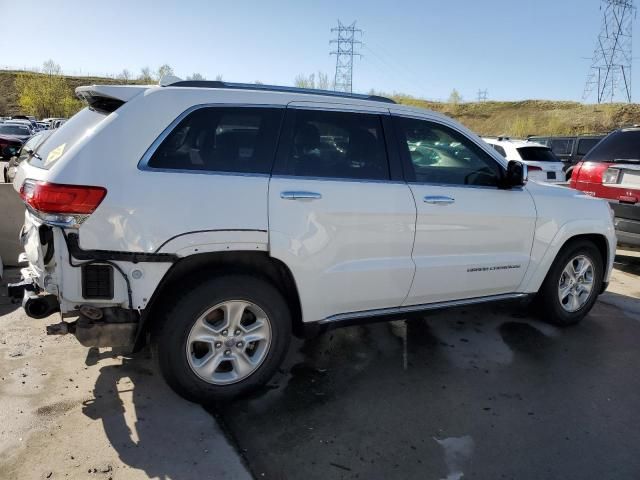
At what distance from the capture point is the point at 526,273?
4336 millimetres

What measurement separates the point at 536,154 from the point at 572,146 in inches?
181

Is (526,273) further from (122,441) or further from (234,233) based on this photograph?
(122,441)

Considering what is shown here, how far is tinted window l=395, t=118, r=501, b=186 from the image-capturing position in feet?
12.2

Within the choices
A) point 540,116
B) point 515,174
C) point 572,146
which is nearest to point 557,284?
point 515,174

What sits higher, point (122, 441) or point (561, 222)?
point (561, 222)

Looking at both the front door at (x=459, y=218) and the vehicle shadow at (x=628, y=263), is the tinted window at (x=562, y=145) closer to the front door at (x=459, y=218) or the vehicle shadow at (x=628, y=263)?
the vehicle shadow at (x=628, y=263)

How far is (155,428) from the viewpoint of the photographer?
2.95m

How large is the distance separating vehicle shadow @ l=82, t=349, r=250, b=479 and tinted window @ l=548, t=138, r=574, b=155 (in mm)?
16009

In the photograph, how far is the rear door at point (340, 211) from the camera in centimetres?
316

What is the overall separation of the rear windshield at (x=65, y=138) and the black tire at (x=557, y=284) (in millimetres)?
3912

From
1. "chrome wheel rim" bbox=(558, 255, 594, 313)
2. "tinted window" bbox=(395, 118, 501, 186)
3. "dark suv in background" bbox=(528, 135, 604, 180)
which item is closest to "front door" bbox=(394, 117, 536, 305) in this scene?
"tinted window" bbox=(395, 118, 501, 186)

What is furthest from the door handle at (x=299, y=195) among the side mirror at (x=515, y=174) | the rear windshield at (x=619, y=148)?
the rear windshield at (x=619, y=148)

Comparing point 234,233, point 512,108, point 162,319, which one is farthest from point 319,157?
point 512,108

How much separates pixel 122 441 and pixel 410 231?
2231mm
